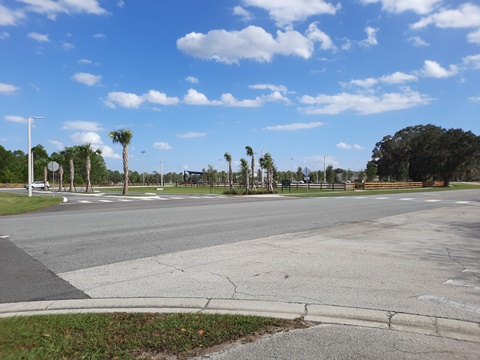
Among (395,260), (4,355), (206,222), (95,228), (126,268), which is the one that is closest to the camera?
(4,355)

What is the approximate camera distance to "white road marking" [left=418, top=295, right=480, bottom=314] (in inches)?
183

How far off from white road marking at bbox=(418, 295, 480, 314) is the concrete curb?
1.66ft

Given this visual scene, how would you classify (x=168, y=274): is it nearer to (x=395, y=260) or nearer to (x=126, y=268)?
(x=126, y=268)

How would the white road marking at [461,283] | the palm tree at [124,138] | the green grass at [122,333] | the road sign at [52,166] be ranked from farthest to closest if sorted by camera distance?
the palm tree at [124,138] → the road sign at [52,166] → the white road marking at [461,283] → the green grass at [122,333]

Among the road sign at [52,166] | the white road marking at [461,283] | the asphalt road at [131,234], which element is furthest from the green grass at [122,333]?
the road sign at [52,166]

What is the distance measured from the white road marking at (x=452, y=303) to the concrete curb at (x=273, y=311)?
1.66 feet

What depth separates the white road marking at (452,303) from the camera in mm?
4657

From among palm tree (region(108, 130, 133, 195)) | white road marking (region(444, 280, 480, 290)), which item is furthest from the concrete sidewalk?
palm tree (region(108, 130, 133, 195))

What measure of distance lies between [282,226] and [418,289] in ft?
23.2

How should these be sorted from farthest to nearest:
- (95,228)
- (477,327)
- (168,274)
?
(95,228), (168,274), (477,327)

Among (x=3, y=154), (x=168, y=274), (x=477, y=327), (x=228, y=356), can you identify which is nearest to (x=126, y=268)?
(x=168, y=274)

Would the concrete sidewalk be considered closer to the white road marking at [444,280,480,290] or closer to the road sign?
the white road marking at [444,280,480,290]

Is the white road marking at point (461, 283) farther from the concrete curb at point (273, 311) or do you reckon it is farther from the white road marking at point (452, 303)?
the concrete curb at point (273, 311)

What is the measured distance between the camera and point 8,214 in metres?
18.1
